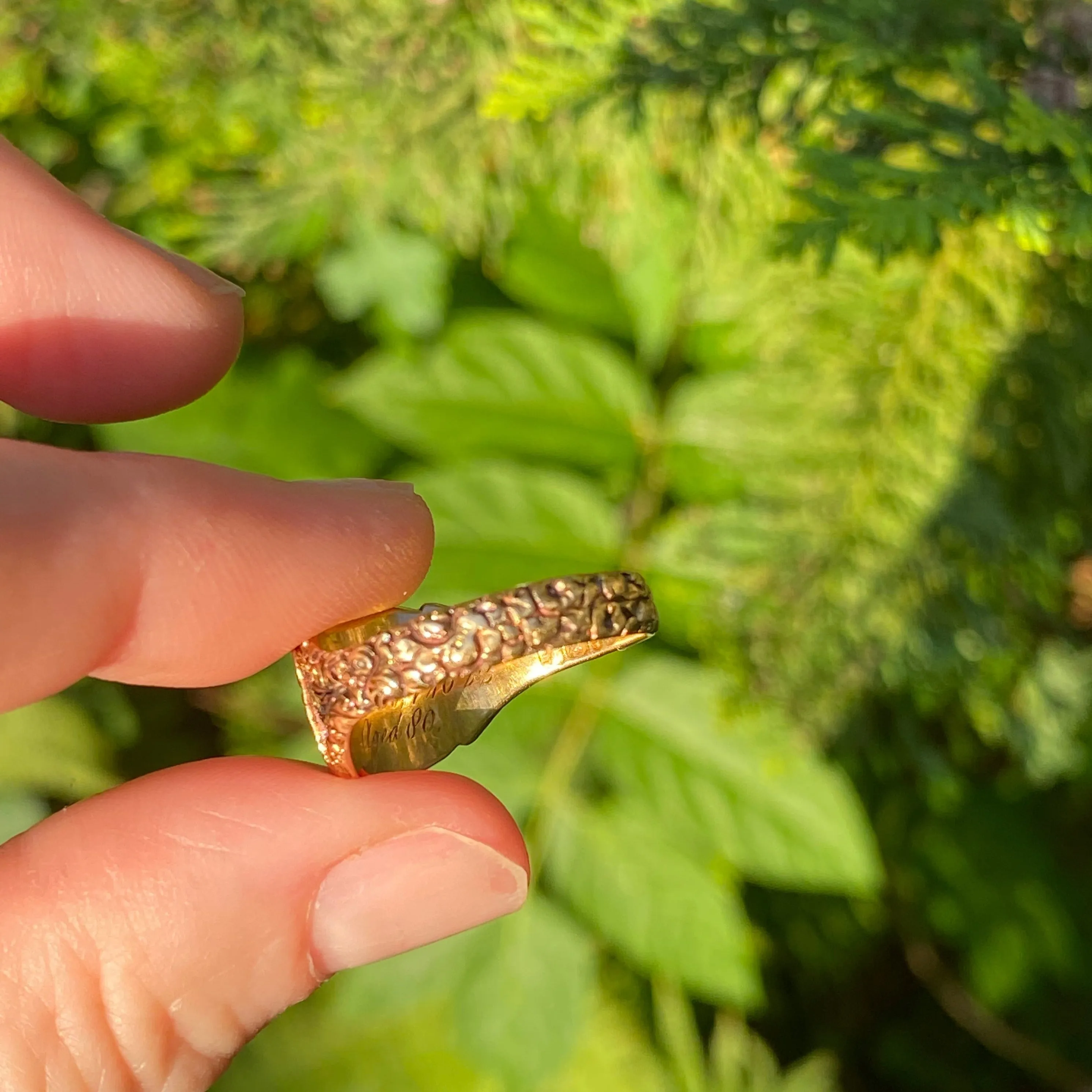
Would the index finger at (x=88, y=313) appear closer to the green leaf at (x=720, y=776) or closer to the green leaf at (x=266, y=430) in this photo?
the green leaf at (x=266, y=430)

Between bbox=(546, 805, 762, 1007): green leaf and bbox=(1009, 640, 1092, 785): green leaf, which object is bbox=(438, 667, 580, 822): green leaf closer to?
bbox=(546, 805, 762, 1007): green leaf

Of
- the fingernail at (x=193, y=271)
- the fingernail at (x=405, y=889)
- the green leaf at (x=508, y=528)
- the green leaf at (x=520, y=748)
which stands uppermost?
the fingernail at (x=193, y=271)

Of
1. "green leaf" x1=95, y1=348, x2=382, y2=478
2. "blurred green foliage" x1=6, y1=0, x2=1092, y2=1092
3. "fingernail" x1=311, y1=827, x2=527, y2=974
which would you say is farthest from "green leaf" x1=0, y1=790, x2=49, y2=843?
"fingernail" x1=311, y1=827, x2=527, y2=974

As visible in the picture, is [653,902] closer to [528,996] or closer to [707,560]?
[528,996]

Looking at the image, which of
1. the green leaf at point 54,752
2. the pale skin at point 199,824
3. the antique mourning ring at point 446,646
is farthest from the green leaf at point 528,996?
the green leaf at point 54,752

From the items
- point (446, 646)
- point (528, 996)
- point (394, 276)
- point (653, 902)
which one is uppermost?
point (446, 646)

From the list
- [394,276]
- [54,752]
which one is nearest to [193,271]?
[394,276]
